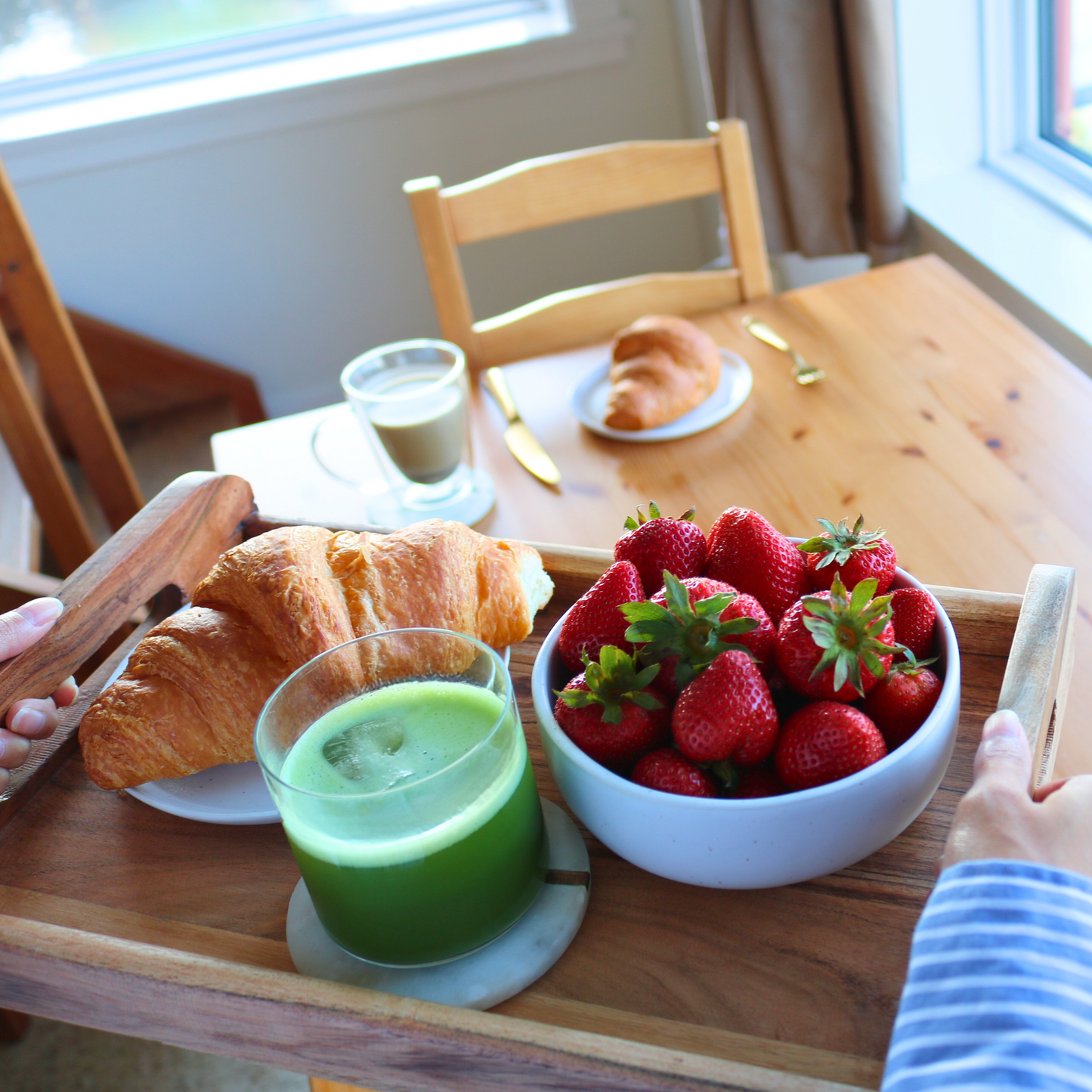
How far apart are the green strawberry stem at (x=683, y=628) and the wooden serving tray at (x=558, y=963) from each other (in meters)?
0.12

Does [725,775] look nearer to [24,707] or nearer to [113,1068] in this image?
[24,707]

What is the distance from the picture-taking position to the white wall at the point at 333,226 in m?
2.48

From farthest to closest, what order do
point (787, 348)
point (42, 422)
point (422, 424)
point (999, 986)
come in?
point (42, 422), point (787, 348), point (422, 424), point (999, 986)

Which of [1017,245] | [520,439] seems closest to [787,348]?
[520,439]

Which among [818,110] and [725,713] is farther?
[818,110]

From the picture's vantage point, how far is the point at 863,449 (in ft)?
3.51

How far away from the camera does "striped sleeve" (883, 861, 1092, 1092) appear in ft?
1.24

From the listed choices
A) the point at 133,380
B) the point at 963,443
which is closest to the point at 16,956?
the point at 963,443

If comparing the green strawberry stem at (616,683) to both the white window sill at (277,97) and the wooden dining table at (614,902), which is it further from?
the white window sill at (277,97)

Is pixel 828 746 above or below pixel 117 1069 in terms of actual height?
above

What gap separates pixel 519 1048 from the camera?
43 centimetres

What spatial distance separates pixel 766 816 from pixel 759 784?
0.03 m

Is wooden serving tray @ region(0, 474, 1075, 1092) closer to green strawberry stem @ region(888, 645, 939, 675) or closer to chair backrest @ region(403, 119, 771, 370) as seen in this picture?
green strawberry stem @ region(888, 645, 939, 675)

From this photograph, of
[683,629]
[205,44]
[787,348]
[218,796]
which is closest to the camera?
[683,629]
